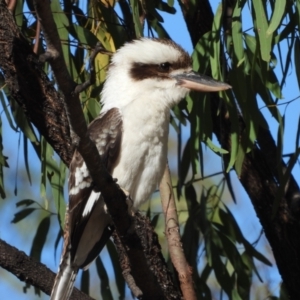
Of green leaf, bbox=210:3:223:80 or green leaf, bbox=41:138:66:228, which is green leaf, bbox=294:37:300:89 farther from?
green leaf, bbox=41:138:66:228

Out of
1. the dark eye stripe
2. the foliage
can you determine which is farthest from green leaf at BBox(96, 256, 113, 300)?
the dark eye stripe

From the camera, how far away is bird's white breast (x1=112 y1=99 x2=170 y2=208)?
Result: 263cm

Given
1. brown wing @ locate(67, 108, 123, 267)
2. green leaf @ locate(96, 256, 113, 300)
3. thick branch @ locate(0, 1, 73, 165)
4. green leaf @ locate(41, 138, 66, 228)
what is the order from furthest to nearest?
1. green leaf @ locate(96, 256, 113, 300)
2. green leaf @ locate(41, 138, 66, 228)
3. thick branch @ locate(0, 1, 73, 165)
4. brown wing @ locate(67, 108, 123, 267)

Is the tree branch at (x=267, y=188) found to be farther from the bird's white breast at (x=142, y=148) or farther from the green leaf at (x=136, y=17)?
the bird's white breast at (x=142, y=148)

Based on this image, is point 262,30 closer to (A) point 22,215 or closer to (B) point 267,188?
(B) point 267,188

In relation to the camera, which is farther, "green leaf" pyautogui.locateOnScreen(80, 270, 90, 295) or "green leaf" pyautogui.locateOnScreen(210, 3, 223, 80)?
"green leaf" pyautogui.locateOnScreen(80, 270, 90, 295)

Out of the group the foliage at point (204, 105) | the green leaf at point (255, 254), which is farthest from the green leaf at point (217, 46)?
the green leaf at point (255, 254)

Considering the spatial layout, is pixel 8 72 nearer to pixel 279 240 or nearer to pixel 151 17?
pixel 151 17

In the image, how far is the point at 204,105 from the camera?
2896 mm

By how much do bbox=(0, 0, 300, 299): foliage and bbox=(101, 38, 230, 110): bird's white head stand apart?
74 millimetres

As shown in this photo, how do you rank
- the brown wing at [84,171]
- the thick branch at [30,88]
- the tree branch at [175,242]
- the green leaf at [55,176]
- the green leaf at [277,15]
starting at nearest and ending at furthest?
the green leaf at [277,15] < the brown wing at [84,171] < the thick branch at [30,88] < the tree branch at [175,242] < the green leaf at [55,176]

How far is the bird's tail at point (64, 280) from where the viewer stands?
2662 mm

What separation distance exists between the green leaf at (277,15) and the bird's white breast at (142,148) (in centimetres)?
38

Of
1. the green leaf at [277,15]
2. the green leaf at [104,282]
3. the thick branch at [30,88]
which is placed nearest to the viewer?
the green leaf at [277,15]
